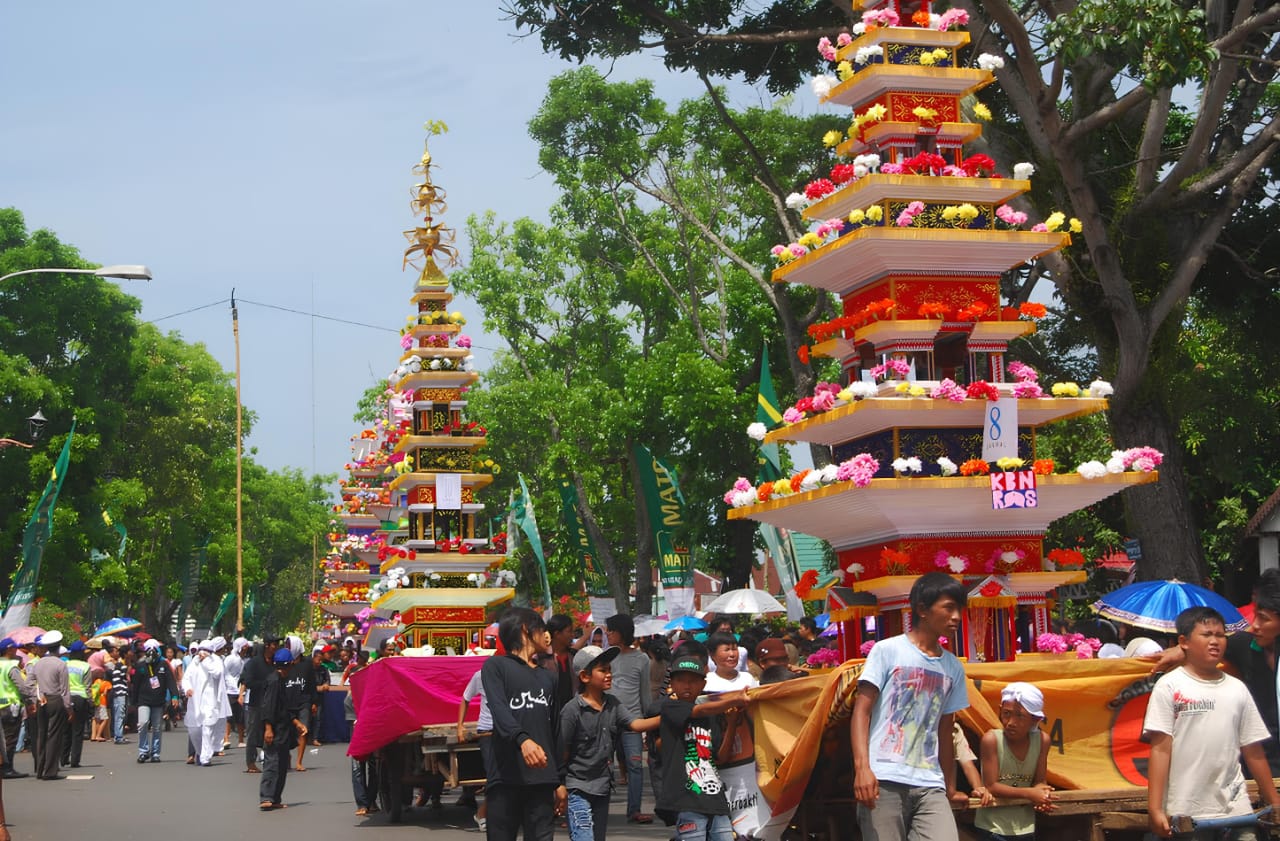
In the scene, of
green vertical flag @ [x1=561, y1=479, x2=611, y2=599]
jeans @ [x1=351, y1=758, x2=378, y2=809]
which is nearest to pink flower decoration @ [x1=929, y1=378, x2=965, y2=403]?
jeans @ [x1=351, y1=758, x2=378, y2=809]

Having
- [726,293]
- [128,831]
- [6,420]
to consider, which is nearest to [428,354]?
[726,293]

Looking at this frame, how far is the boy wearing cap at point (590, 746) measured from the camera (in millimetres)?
9555

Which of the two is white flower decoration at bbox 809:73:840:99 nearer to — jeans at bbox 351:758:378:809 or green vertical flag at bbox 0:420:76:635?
jeans at bbox 351:758:378:809

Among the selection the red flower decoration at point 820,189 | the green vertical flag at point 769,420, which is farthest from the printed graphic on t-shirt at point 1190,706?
the green vertical flag at point 769,420

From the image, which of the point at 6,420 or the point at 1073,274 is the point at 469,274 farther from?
the point at 1073,274

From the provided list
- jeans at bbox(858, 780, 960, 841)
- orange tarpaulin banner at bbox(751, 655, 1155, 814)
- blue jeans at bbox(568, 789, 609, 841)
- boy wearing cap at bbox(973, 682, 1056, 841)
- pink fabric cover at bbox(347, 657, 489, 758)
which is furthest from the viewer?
pink fabric cover at bbox(347, 657, 489, 758)

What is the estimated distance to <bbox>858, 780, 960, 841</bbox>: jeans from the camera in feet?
24.3

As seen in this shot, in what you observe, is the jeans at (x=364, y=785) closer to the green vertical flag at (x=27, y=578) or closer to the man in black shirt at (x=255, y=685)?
the man in black shirt at (x=255, y=685)

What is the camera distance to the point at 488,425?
48.9 m

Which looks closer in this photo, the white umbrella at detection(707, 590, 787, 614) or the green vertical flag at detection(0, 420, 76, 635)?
the white umbrella at detection(707, 590, 787, 614)

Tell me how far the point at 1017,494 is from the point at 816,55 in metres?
12.0

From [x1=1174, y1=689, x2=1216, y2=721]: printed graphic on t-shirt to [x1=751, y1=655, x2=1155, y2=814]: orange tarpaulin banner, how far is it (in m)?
1.67

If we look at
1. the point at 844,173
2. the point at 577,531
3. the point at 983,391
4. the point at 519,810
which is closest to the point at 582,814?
the point at 519,810

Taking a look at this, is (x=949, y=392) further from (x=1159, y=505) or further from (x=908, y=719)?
(x=908, y=719)
